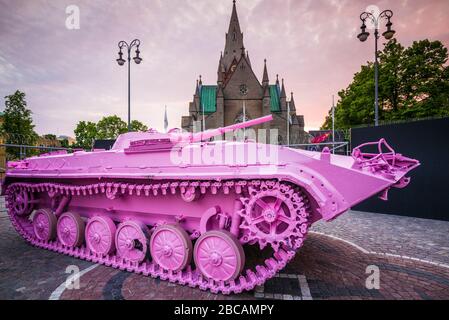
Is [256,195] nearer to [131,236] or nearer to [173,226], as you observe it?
[173,226]

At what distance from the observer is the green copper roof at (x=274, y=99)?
137 ft

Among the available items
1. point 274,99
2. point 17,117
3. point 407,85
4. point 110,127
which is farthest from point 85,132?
point 407,85

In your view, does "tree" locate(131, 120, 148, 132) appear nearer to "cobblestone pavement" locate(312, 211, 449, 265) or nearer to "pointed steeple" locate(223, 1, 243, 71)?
"pointed steeple" locate(223, 1, 243, 71)

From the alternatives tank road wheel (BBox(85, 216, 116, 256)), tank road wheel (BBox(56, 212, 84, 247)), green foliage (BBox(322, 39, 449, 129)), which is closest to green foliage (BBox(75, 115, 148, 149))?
green foliage (BBox(322, 39, 449, 129))

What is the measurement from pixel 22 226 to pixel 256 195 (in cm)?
588

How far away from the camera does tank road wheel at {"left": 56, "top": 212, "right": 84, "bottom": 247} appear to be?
4992 mm

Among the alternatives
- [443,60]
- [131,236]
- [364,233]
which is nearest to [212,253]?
[131,236]

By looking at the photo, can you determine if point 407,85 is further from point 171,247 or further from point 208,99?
point 171,247

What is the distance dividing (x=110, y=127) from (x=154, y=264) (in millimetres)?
60510

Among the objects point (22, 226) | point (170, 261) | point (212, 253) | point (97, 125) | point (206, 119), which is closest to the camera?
point (212, 253)

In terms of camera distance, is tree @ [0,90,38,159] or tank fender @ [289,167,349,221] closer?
tank fender @ [289,167,349,221]

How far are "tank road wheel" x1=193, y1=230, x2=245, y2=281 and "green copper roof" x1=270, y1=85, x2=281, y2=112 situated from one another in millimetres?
39672

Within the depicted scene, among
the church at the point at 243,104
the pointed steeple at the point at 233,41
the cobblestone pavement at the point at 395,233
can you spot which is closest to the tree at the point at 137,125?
the church at the point at 243,104

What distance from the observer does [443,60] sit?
80.0ft
